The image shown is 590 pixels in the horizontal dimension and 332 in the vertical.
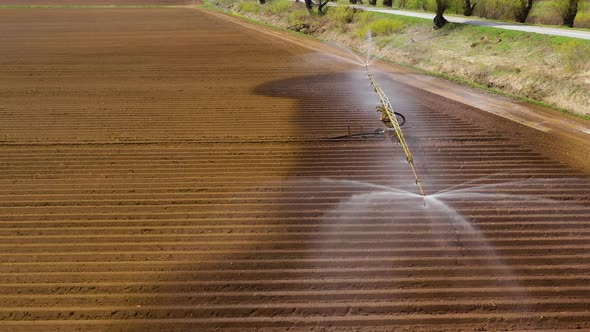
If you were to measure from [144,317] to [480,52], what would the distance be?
65.4ft

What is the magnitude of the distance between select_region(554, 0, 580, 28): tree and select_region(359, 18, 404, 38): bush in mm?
9167

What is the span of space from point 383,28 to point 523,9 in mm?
8791

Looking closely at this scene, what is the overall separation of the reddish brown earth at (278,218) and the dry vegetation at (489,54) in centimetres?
339

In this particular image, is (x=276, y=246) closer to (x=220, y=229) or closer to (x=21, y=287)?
(x=220, y=229)

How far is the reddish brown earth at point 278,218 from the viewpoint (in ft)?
21.3

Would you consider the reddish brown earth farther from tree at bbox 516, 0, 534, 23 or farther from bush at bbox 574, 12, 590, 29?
bush at bbox 574, 12, 590, 29

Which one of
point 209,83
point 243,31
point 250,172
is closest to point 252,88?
point 209,83

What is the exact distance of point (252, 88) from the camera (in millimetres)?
17672

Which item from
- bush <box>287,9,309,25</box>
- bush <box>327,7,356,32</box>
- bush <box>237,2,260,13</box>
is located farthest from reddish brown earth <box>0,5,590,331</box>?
bush <box>237,2,260,13</box>

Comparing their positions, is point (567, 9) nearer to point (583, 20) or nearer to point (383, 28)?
point (583, 20)

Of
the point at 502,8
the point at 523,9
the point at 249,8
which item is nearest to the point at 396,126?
the point at 523,9

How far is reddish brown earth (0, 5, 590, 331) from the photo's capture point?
6488mm

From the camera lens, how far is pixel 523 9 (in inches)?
1065

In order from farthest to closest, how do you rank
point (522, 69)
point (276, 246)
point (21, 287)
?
point (522, 69)
point (276, 246)
point (21, 287)
